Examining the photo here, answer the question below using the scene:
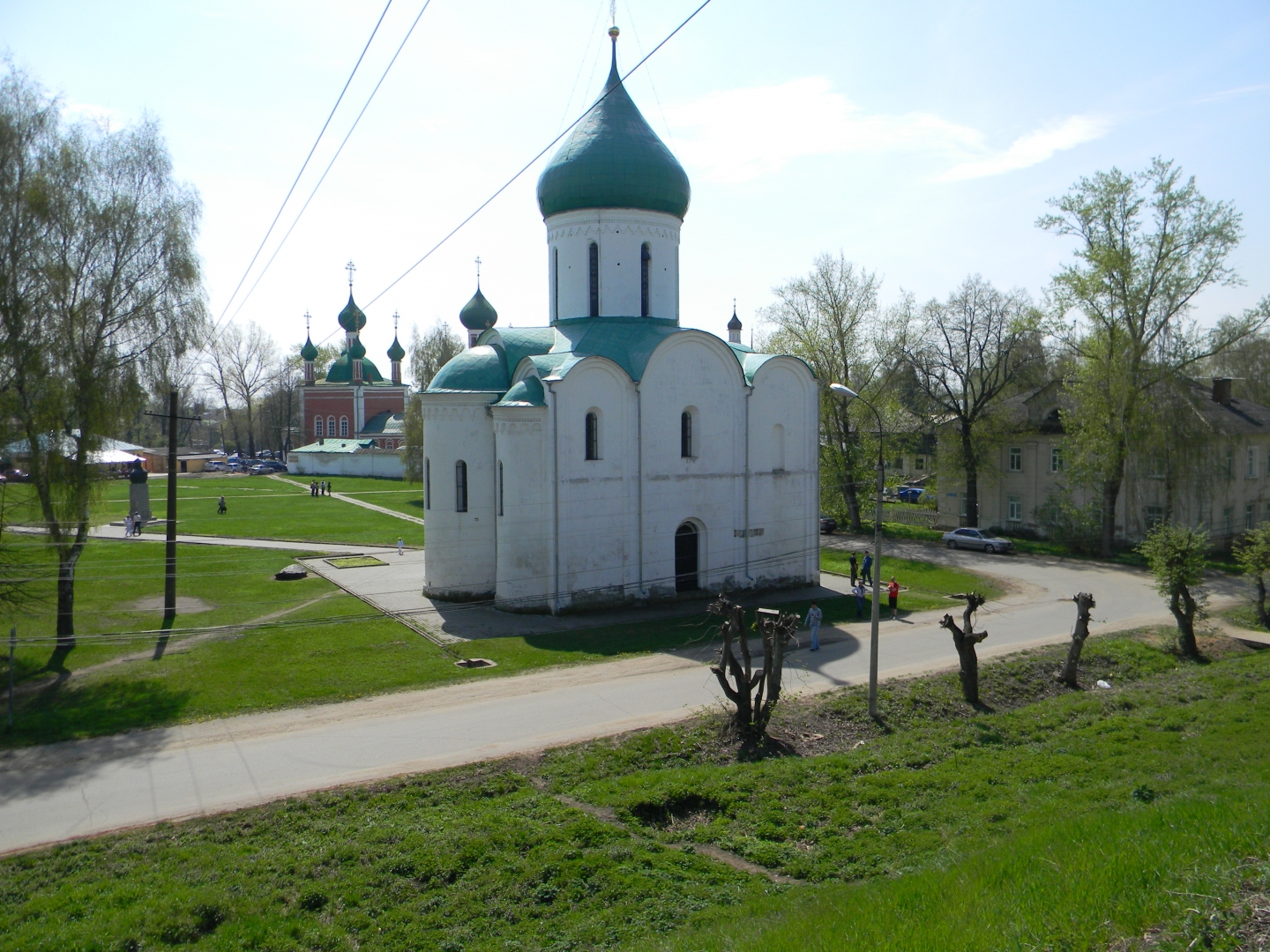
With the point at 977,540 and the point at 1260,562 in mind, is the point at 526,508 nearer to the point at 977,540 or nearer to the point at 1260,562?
the point at 1260,562

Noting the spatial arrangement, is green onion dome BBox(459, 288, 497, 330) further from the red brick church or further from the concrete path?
the red brick church

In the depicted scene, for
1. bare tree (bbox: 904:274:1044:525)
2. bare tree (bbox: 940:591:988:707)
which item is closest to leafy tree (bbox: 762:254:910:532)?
bare tree (bbox: 904:274:1044:525)

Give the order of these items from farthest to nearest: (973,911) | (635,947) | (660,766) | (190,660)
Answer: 1. (190,660)
2. (660,766)
3. (635,947)
4. (973,911)

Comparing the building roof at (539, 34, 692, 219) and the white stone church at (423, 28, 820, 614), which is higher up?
the building roof at (539, 34, 692, 219)

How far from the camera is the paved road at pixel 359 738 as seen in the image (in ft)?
38.0

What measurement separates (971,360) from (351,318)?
180ft

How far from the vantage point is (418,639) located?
2012cm

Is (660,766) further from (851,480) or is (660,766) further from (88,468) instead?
(851,480)

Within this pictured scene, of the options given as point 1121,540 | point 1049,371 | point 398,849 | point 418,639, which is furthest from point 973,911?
point 1049,371

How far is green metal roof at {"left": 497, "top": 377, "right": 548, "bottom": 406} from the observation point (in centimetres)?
2258

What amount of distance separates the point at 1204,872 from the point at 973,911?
1.82 m

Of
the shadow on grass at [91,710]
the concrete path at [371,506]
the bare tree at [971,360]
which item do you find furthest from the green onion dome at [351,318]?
the shadow on grass at [91,710]

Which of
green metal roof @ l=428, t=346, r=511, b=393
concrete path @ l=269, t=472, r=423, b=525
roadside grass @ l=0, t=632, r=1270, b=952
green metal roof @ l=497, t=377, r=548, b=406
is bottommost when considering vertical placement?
roadside grass @ l=0, t=632, r=1270, b=952

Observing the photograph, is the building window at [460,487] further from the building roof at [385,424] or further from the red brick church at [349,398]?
the red brick church at [349,398]
